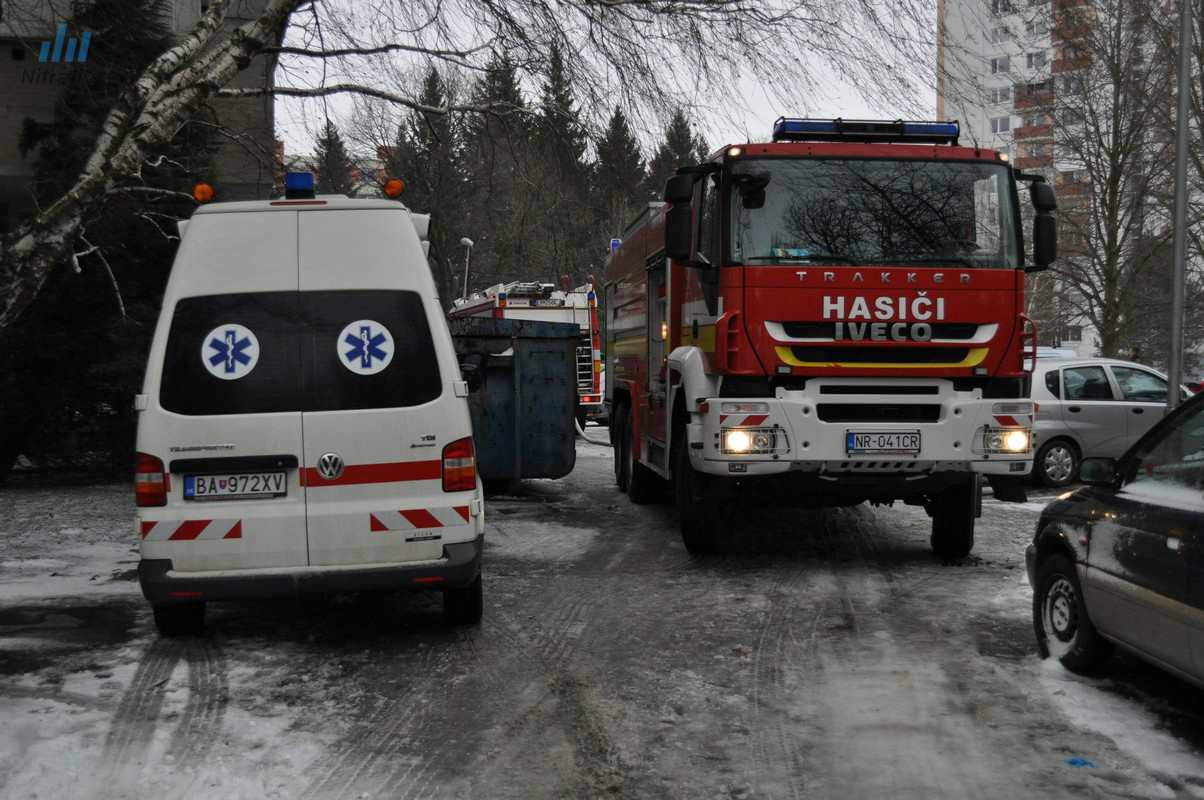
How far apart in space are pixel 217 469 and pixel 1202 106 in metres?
25.6

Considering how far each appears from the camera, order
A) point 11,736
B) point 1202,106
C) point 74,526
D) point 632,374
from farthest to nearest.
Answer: point 1202,106, point 632,374, point 74,526, point 11,736

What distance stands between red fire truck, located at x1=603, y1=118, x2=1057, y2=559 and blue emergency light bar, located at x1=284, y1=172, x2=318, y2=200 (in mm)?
2624

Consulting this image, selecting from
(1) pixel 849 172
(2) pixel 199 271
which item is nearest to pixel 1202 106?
(1) pixel 849 172

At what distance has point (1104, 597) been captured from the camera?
511cm

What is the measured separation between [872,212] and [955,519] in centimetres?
246

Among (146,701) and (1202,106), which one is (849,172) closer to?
(146,701)

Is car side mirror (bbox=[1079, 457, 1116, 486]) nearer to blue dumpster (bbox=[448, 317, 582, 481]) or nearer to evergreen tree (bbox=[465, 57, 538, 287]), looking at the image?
evergreen tree (bbox=[465, 57, 538, 287])

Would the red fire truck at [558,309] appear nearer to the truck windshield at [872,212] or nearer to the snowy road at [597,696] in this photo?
the truck windshield at [872,212]

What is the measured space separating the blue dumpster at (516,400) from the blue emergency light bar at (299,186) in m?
5.65

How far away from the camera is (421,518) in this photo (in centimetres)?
588

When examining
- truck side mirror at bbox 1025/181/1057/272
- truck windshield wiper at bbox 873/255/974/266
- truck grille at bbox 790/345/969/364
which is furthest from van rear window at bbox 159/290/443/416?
truck side mirror at bbox 1025/181/1057/272

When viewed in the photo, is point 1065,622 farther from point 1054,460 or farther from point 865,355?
point 1054,460

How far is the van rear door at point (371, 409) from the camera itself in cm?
582

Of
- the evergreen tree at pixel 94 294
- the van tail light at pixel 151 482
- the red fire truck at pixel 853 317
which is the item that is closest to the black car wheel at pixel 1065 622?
the red fire truck at pixel 853 317
